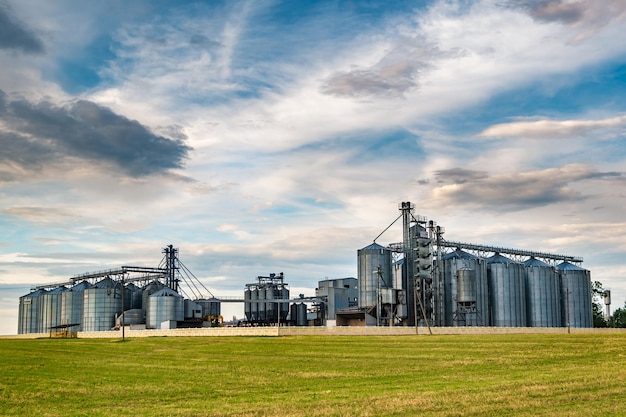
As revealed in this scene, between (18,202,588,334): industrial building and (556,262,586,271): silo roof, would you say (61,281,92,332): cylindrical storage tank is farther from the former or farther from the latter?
(556,262,586,271): silo roof

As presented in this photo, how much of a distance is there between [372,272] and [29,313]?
10675cm

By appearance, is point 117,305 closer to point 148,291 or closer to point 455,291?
point 148,291

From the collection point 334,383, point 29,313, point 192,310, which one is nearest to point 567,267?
point 192,310

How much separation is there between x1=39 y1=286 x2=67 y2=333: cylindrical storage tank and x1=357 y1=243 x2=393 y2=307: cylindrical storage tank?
280 feet

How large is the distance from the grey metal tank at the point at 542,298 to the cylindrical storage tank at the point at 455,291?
1094cm

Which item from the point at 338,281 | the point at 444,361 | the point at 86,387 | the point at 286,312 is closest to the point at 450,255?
the point at 338,281

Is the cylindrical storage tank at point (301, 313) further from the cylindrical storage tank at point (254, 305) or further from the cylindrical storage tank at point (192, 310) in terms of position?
the cylindrical storage tank at point (192, 310)

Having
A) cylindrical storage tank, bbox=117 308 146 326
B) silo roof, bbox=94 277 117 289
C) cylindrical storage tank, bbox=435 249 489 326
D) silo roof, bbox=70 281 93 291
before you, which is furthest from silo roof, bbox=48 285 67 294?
cylindrical storage tank, bbox=435 249 489 326

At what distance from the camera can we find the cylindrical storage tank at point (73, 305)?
170 metres

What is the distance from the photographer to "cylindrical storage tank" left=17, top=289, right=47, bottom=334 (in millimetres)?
188062

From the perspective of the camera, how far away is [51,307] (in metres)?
181

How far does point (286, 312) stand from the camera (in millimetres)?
169750

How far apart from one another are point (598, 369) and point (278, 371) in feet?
61.3

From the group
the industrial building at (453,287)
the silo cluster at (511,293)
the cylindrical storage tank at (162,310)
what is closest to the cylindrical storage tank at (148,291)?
the cylindrical storage tank at (162,310)
